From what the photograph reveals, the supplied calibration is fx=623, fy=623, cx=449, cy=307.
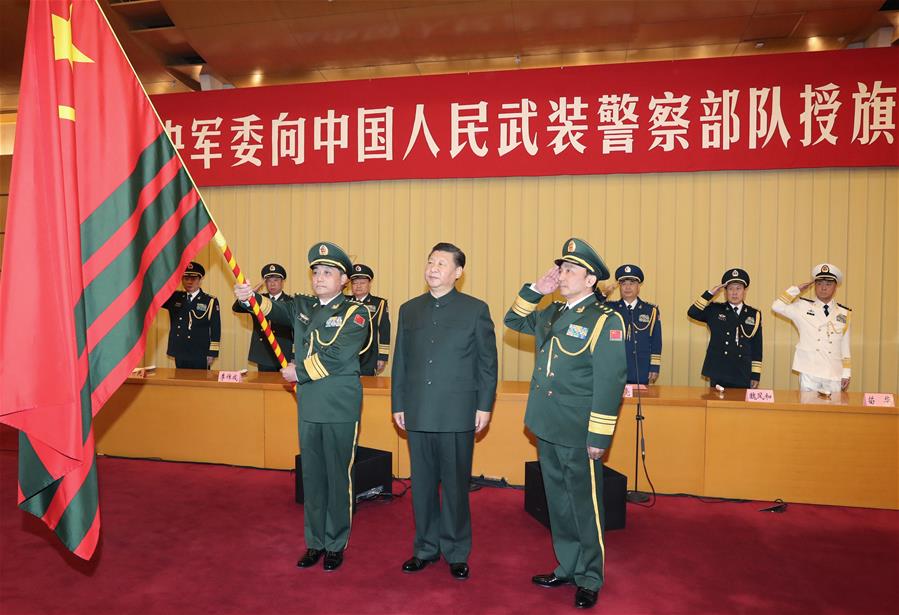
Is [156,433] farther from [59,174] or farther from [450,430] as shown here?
Answer: [59,174]

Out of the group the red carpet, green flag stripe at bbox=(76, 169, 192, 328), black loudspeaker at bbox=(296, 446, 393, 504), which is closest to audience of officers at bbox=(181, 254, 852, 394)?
black loudspeaker at bbox=(296, 446, 393, 504)

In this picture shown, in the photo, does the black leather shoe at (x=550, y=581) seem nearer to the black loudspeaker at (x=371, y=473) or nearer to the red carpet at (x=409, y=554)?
the red carpet at (x=409, y=554)

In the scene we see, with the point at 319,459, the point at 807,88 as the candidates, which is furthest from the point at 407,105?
the point at 319,459

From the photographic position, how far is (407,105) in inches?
222

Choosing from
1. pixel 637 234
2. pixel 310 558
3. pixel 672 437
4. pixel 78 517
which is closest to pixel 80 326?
pixel 78 517

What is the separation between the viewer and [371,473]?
374 cm

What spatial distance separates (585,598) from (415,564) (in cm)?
76

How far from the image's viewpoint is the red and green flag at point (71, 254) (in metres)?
1.57

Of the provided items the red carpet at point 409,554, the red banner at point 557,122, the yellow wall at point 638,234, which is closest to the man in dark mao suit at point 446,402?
the red carpet at point 409,554

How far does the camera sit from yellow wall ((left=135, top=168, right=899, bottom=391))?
5.34 meters

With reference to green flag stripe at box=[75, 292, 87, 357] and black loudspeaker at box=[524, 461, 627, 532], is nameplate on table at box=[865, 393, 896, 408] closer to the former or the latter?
black loudspeaker at box=[524, 461, 627, 532]

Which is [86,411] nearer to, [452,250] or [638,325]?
[452,250]

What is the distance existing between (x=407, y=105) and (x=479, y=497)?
3545 mm

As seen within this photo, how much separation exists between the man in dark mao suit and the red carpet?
181 mm
